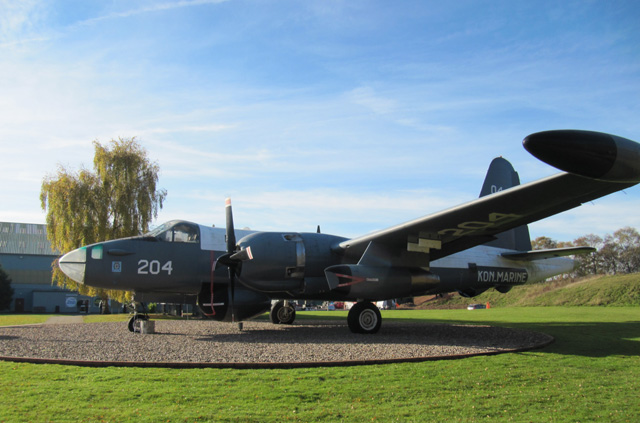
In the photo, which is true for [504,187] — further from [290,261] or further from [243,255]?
[243,255]

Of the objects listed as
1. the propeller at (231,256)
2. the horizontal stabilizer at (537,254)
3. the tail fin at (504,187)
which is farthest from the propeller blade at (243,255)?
the tail fin at (504,187)

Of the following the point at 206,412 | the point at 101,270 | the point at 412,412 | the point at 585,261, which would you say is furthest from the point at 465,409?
the point at 585,261

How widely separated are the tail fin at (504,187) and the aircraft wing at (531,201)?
5.77 m

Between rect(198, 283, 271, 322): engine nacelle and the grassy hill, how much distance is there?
117ft

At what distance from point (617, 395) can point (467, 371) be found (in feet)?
7.28

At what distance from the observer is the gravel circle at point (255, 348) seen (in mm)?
9070

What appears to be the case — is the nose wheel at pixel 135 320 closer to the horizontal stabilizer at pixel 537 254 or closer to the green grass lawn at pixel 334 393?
the green grass lawn at pixel 334 393

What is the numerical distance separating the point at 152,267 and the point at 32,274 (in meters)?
59.9

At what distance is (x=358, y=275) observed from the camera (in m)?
13.4

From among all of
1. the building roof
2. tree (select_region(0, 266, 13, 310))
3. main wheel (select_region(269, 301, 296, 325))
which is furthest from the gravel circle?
the building roof

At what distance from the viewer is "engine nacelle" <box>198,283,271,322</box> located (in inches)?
586

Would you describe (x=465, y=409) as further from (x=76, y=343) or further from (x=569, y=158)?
(x=76, y=343)

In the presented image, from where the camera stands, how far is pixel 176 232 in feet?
50.4

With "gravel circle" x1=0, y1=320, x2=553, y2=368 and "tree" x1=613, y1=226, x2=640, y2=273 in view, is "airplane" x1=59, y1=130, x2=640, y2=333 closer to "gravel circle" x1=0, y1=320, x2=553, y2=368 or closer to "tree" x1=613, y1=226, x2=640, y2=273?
"gravel circle" x1=0, y1=320, x2=553, y2=368
